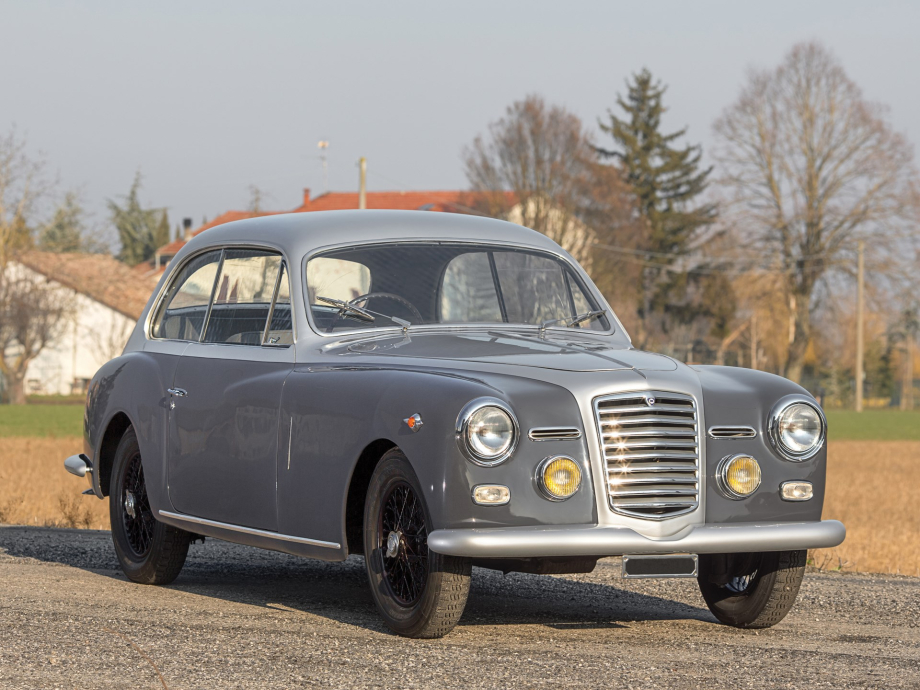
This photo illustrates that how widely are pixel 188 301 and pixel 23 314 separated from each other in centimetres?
5076

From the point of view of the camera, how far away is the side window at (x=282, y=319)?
6867 mm

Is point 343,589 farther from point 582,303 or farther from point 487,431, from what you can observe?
point 487,431

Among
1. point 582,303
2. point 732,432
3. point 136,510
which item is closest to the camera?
point 732,432

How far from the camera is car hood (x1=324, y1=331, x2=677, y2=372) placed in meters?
5.96

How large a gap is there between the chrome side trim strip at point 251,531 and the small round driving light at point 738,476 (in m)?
1.64

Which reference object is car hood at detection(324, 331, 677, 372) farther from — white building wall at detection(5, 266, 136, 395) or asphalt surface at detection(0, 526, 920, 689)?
white building wall at detection(5, 266, 136, 395)

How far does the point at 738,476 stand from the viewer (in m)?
5.79

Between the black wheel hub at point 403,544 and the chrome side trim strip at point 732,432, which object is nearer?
the black wheel hub at point 403,544

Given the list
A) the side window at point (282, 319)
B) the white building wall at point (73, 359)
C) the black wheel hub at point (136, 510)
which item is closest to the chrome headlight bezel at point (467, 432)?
the side window at point (282, 319)

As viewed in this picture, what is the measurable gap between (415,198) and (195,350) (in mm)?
82129

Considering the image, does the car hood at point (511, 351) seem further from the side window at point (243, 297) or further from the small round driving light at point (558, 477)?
the side window at point (243, 297)

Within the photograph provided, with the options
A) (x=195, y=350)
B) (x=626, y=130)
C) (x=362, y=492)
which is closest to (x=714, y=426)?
(x=362, y=492)

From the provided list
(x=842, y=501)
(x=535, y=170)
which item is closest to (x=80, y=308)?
(x=535, y=170)

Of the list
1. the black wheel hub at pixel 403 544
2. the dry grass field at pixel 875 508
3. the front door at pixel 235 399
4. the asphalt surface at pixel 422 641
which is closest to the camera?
the asphalt surface at pixel 422 641
